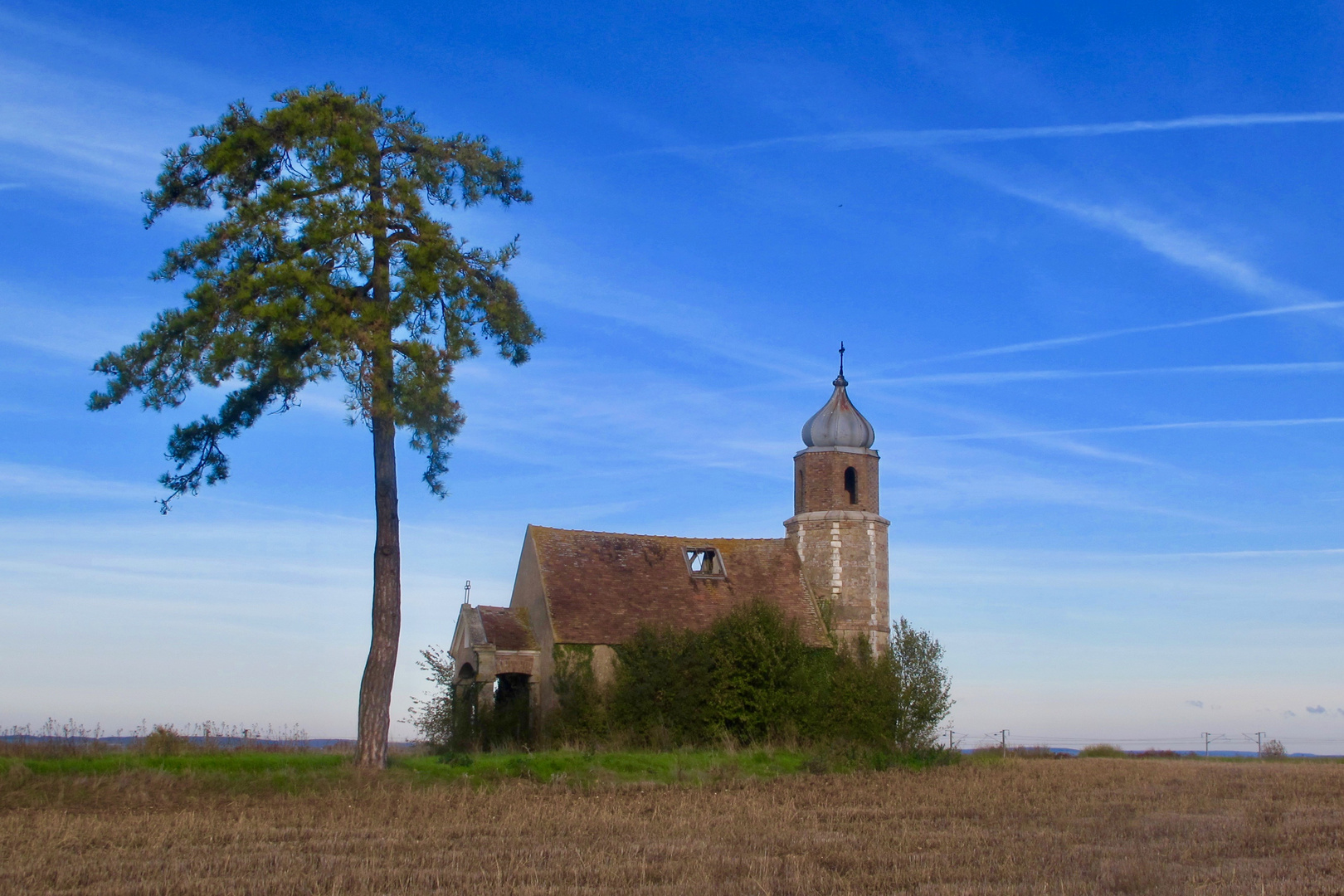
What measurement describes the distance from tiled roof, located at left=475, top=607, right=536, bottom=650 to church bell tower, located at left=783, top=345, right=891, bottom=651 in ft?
33.1

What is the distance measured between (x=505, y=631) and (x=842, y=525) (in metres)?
12.5

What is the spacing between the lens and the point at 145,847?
1501cm

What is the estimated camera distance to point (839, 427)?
145 feet

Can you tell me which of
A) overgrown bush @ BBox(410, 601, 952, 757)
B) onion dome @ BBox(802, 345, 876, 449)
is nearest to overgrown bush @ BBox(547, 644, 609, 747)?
overgrown bush @ BBox(410, 601, 952, 757)

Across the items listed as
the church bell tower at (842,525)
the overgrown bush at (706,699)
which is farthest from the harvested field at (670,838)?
the church bell tower at (842,525)

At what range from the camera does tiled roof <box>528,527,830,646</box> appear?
36719mm

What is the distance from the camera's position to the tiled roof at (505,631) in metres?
37.0

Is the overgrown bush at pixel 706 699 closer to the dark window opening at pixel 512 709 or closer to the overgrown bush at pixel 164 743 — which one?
the dark window opening at pixel 512 709

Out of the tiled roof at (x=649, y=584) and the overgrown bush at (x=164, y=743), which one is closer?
the overgrown bush at (x=164, y=743)

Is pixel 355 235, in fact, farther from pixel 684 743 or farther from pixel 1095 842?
pixel 1095 842

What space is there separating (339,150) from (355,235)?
175 cm

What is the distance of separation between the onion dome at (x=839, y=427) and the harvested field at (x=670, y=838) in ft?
65.3

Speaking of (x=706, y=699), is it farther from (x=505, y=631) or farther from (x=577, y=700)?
(x=505, y=631)

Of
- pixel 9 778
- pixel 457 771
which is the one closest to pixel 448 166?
pixel 457 771
